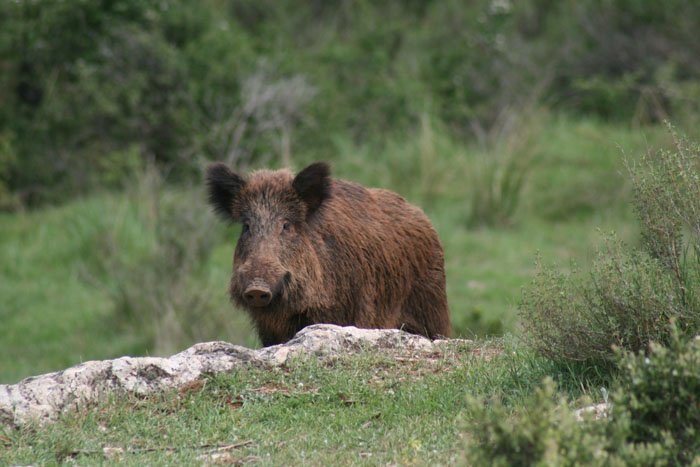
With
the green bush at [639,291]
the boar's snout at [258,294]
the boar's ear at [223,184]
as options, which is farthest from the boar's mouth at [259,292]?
the green bush at [639,291]

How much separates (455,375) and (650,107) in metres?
16.6

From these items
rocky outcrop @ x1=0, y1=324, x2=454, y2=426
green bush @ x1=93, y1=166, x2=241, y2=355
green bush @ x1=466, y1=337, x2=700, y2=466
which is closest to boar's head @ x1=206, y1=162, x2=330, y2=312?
rocky outcrop @ x1=0, y1=324, x2=454, y2=426

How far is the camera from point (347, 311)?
707 centimetres

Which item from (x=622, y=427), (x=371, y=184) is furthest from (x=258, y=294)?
(x=371, y=184)

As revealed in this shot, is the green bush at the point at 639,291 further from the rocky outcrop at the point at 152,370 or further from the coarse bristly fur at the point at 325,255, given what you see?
the coarse bristly fur at the point at 325,255

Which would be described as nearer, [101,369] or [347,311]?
[101,369]

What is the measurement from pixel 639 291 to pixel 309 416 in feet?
6.72

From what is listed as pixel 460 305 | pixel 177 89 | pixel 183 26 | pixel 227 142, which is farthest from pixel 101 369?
pixel 183 26

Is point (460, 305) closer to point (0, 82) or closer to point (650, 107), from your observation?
point (650, 107)

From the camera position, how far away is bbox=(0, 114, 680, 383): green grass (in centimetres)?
1398

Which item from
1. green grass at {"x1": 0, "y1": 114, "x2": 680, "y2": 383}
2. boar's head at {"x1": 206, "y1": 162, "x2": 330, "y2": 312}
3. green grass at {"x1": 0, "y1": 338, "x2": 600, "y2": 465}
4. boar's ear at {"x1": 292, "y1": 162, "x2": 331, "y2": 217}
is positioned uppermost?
boar's ear at {"x1": 292, "y1": 162, "x2": 331, "y2": 217}

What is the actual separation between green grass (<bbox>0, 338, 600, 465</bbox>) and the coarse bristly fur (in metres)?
1.18

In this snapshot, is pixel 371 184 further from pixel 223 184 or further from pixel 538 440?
pixel 538 440

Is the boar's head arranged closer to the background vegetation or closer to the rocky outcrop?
the rocky outcrop
